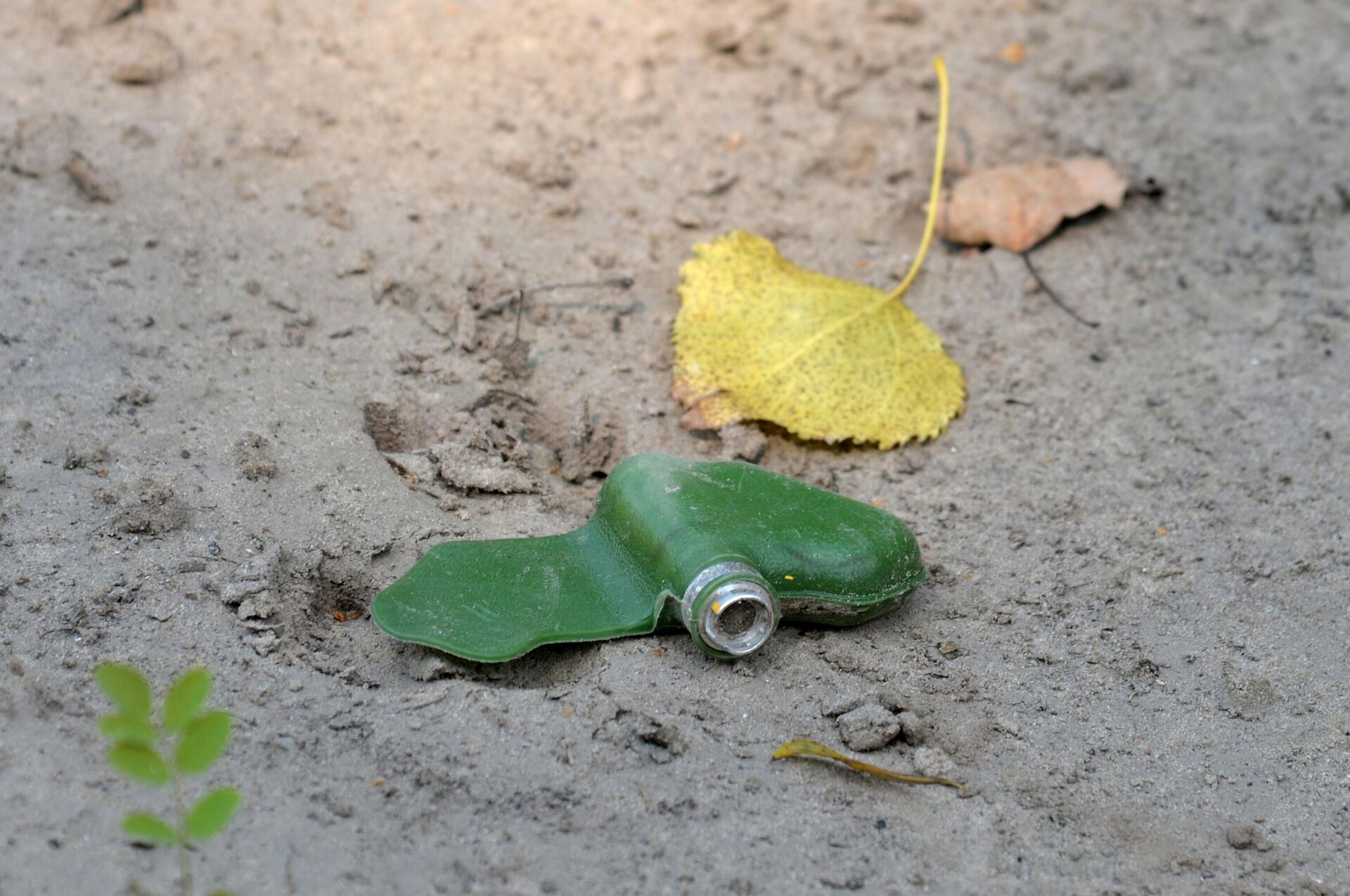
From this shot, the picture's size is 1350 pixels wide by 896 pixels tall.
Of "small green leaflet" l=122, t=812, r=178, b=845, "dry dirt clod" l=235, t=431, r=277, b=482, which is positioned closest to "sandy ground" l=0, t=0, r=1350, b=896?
"dry dirt clod" l=235, t=431, r=277, b=482

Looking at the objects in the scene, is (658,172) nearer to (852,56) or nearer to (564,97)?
(564,97)

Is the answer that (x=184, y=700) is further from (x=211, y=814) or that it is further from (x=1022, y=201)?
(x=1022, y=201)

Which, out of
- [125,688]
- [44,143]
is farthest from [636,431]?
[44,143]

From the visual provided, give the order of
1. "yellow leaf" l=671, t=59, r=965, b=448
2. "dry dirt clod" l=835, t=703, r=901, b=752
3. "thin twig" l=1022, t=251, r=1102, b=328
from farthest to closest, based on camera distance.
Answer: "thin twig" l=1022, t=251, r=1102, b=328 < "yellow leaf" l=671, t=59, r=965, b=448 < "dry dirt clod" l=835, t=703, r=901, b=752

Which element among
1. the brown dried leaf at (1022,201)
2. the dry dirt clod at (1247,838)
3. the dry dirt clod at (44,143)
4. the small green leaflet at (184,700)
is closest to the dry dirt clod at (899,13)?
the brown dried leaf at (1022,201)

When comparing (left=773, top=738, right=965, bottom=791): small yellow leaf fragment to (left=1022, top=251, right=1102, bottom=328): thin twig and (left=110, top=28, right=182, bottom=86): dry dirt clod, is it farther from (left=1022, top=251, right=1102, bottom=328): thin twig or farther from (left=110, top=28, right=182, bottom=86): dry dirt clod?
(left=110, top=28, right=182, bottom=86): dry dirt clod
